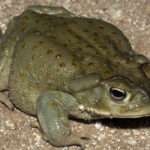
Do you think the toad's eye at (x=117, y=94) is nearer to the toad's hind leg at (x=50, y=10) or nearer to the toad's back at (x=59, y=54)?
the toad's back at (x=59, y=54)

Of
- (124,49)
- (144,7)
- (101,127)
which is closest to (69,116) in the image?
(101,127)

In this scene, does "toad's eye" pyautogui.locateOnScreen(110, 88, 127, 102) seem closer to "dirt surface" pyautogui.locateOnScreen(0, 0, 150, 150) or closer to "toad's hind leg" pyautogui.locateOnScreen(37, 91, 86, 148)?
"toad's hind leg" pyautogui.locateOnScreen(37, 91, 86, 148)

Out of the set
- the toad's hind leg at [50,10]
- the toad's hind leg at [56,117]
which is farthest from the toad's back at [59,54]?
the toad's hind leg at [50,10]

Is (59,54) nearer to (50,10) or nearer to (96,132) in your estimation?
(96,132)

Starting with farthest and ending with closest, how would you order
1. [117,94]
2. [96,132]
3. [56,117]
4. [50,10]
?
1. [50,10]
2. [96,132]
3. [56,117]
4. [117,94]

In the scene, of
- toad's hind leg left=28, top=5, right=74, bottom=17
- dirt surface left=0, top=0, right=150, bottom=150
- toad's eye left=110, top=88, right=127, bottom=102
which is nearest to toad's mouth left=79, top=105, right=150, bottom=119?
toad's eye left=110, top=88, right=127, bottom=102

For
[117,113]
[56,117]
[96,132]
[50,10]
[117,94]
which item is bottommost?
[96,132]

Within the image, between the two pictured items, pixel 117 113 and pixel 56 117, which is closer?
pixel 117 113

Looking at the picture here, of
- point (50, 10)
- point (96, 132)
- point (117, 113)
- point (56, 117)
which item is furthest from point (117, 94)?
point (50, 10)
